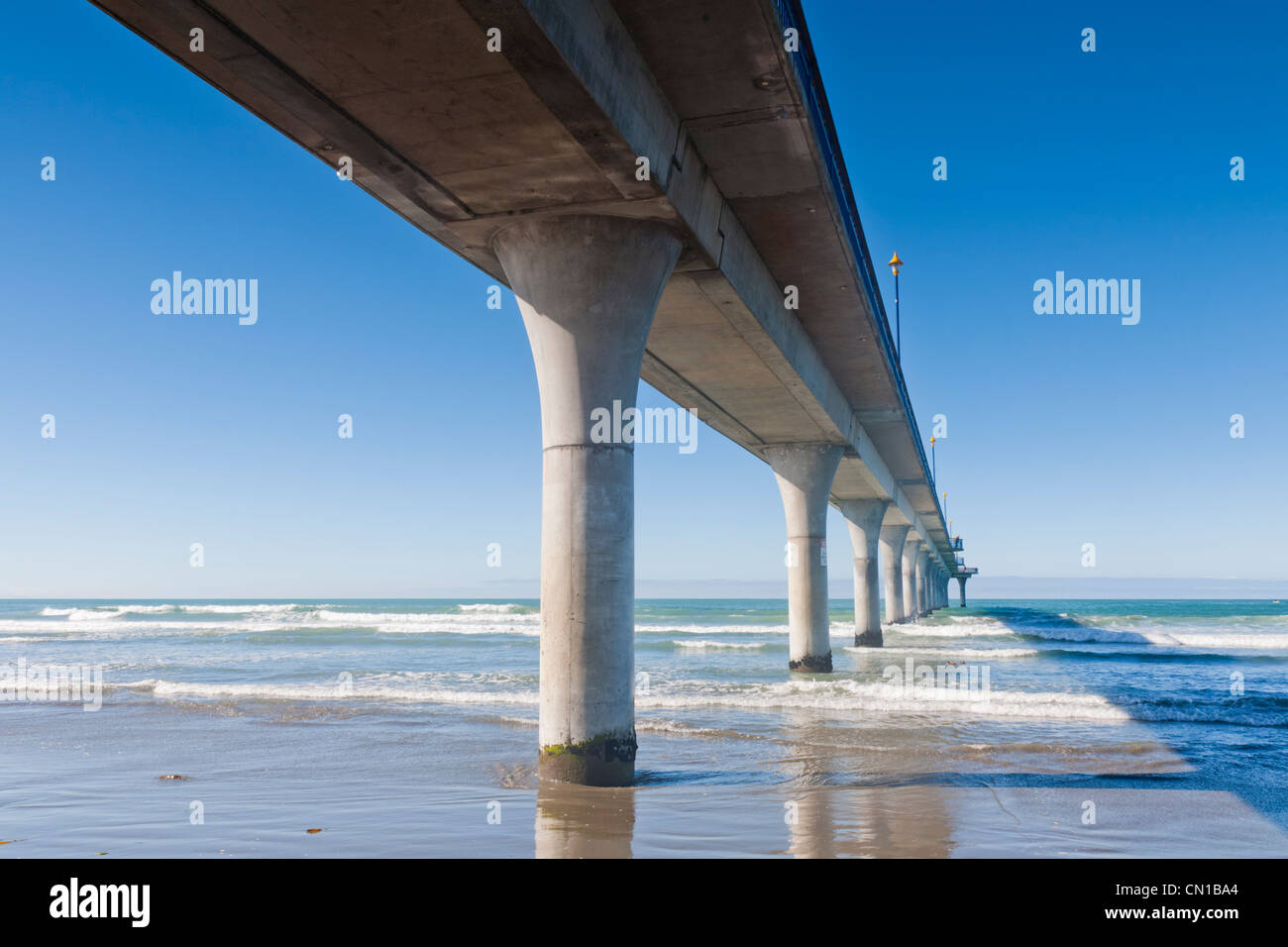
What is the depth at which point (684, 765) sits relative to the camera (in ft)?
34.7

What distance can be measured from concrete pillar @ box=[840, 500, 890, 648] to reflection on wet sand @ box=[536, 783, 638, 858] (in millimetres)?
27497

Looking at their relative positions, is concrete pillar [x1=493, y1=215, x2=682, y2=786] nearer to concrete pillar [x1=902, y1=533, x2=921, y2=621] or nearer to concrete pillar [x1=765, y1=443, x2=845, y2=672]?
concrete pillar [x1=765, y1=443, x2=845, y2=672]

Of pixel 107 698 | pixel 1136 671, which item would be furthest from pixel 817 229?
pixel 1136 671

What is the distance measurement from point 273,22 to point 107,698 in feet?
53.8

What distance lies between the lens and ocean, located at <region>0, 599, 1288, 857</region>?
6996 mm

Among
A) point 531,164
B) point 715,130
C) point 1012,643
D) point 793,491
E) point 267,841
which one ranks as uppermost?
point 715,130

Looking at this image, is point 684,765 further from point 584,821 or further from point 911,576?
point 911,576

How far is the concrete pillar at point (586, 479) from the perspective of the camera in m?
8.91

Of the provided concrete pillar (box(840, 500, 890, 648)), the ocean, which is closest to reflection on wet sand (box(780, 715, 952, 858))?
the ocean

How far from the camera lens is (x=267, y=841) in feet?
22.1

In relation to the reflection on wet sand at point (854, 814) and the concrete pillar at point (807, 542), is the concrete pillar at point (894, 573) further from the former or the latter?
the reflection on wet sand at point (854, 814)

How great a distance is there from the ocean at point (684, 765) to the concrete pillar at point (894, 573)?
2449 centimetres
